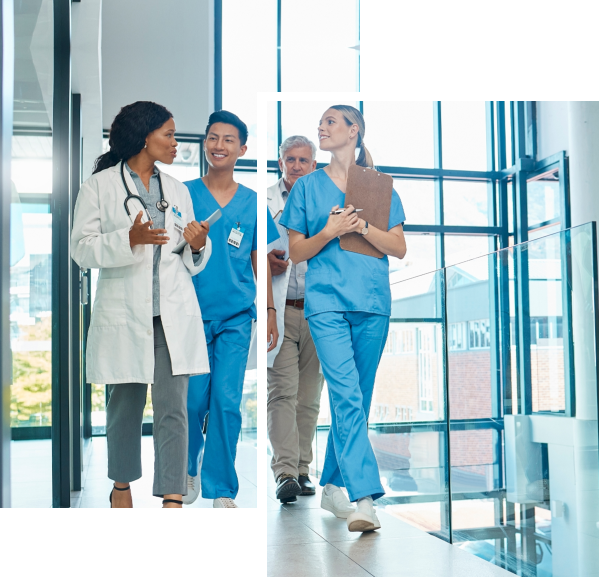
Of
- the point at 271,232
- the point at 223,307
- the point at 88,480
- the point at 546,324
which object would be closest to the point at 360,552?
the point at 223,307

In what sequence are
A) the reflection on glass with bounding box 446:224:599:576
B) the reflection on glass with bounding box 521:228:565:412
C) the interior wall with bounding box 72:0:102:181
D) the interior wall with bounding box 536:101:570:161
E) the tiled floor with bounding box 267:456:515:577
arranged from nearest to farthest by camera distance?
A: the tiled floor with bounding box 267:456:515:577 < the reflection on glass with bounding box 446:224:599:576 < the reflection on glass with bounding box 521:228:565:412 < the interior wall with bounding box 72:0:102:181 < the interior wall with bounding box 536:101:570:161

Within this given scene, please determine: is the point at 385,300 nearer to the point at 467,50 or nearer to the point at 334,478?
the point at 334,478

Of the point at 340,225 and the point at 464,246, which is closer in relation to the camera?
the point at 340,225

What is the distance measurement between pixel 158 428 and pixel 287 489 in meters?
0.63

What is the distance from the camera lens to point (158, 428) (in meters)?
2.04

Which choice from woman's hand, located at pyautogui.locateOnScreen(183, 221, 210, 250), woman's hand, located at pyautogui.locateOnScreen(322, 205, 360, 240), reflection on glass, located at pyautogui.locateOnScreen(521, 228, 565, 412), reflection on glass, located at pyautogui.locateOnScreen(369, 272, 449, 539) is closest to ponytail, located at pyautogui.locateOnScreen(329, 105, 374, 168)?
woman's hand, located at pyautogui.locateOnScreen(322, 205, 360, 240)

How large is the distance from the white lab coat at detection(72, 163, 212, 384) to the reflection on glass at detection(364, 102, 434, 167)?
5589 millimetres

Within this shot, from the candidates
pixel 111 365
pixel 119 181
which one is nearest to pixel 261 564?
pixel 111 365

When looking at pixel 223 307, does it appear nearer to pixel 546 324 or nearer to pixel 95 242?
pixel 95 242

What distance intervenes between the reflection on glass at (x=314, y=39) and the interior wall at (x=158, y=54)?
1475 millimetres

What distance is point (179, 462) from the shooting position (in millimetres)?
2029

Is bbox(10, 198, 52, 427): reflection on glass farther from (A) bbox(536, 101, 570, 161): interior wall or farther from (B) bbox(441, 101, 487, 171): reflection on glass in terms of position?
(A) bbox(536, 101, 570, 161): interior wall

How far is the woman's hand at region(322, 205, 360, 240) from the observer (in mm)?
2092

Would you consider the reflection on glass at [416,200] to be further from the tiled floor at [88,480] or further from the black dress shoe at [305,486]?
the black dress shoe at [305,486]
